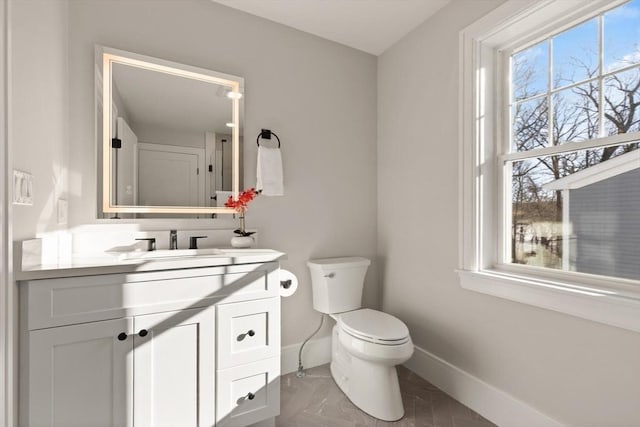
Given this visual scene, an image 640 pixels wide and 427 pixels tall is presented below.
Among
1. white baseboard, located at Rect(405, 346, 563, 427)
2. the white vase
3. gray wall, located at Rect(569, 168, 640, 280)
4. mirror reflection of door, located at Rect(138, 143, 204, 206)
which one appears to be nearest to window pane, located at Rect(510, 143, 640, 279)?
gray wall, located at Rect(569, 168, 640, 280)

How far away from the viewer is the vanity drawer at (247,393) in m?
1.50

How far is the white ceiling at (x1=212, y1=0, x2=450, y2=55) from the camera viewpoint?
6.61ft

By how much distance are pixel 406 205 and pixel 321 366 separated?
133 centimetres

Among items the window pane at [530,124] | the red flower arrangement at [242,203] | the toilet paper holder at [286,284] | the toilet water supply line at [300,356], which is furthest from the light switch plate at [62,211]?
the window pane at [530,124]

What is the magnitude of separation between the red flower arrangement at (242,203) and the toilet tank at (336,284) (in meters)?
0.54

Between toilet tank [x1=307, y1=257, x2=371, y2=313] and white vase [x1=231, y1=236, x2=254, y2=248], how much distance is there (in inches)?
20.2

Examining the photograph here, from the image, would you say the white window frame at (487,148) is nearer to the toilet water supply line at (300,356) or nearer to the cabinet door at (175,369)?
the toilet water supply line at (300,356)

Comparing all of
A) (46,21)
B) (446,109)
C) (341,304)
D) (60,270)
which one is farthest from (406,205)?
(46,21)

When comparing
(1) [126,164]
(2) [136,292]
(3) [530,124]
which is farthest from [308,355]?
(3) [530,124]

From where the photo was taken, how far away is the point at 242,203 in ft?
6.35

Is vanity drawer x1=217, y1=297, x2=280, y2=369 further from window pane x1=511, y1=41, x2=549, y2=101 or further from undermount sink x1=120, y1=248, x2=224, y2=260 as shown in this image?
window pane x1=511, y1=41, x2=549, y2=101

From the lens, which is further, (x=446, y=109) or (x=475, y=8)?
(x=446, y=109)

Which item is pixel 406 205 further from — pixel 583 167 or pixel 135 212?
pixel 135 212

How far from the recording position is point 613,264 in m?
1.39
